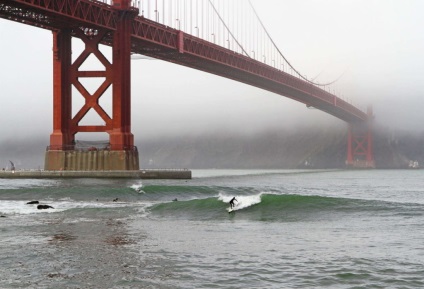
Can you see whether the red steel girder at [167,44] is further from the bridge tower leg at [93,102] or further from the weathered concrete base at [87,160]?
the weathered concrete base at [87,160]

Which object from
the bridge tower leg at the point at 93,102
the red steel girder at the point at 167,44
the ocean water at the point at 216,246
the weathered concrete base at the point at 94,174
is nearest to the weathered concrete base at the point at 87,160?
the bridge tower leg at the point at 93,102

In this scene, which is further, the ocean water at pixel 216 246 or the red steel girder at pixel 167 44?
the red steel girder at pixel 167 44

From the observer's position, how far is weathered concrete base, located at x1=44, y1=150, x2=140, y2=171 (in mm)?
52688

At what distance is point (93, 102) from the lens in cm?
5516

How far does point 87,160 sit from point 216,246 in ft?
136

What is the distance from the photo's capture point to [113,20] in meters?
55.5

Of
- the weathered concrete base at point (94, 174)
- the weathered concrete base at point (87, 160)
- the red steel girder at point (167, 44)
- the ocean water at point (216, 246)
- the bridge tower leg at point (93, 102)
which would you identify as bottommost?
the ocean water at point (216, 246)

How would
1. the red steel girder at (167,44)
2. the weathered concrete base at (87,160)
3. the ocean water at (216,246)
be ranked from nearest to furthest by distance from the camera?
1. the ocean water at (216,246)
2. the red steel girder at (167,44)
3. the weathered concrete base at (87,160)

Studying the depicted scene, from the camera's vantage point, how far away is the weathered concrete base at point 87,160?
173 ft

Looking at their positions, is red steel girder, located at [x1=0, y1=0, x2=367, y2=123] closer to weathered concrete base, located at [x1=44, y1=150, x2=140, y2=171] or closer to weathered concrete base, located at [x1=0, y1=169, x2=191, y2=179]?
weathered concrete base, located at [x1=44, y1=150, x2=140, y2=171]

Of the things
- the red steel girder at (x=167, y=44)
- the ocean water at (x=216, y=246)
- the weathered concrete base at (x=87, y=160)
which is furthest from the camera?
the weathered concrete base at (x=87, y=160)

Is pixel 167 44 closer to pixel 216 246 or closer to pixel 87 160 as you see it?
pixel 87 160

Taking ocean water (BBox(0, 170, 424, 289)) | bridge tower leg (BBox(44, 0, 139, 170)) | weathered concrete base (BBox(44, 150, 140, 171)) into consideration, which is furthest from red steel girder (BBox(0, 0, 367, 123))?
ocean water (BBox(0, 170, 424, 289))

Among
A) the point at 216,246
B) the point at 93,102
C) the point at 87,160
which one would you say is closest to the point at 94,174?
the point at 87,160
